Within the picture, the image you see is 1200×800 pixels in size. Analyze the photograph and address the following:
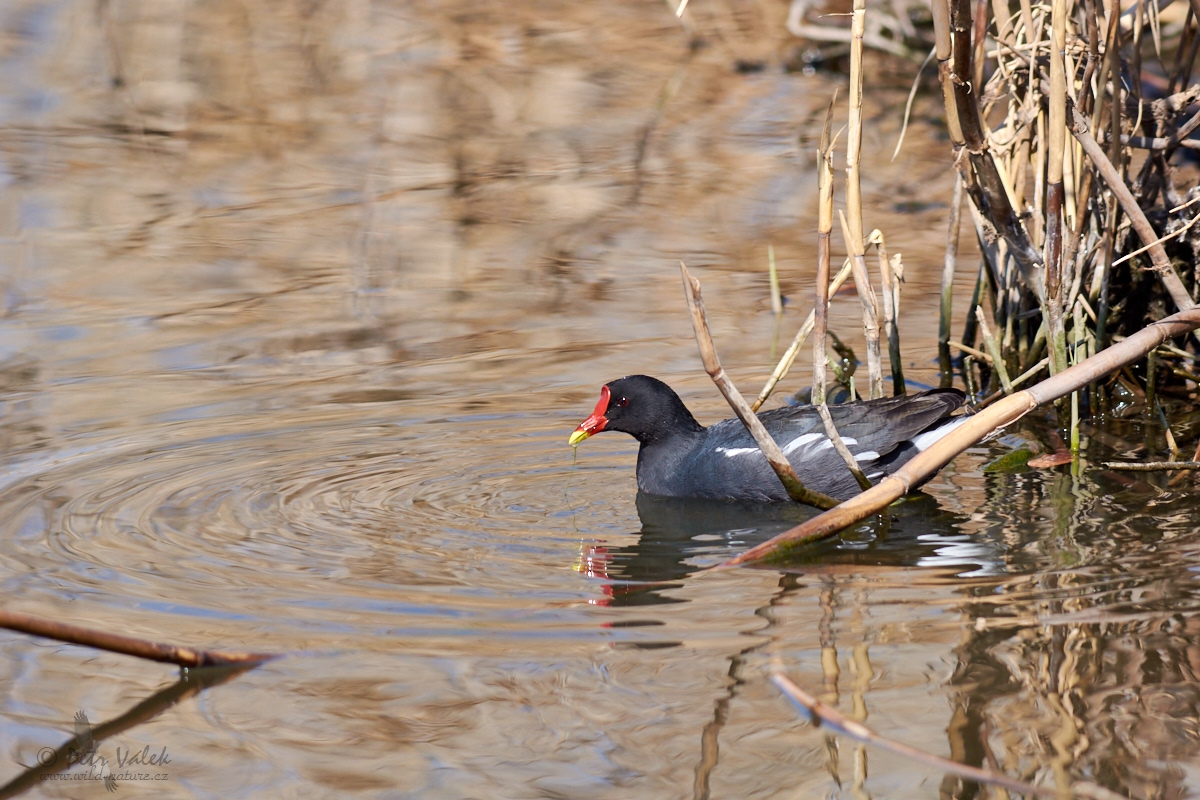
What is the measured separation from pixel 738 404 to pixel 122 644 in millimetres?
1792

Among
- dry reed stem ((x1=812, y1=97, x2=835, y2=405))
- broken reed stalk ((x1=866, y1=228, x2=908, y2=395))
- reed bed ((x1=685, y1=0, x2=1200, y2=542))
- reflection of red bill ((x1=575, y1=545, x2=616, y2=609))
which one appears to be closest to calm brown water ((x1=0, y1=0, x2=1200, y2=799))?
reflection of red bill ((x1=575, y1=545, x2=616, y2=609))

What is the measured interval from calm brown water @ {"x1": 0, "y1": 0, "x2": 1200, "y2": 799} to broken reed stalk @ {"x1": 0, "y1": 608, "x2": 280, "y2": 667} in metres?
0.08

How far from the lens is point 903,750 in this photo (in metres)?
2.76

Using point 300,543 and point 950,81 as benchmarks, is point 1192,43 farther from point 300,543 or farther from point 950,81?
point 300,543

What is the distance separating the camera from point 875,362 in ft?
16.4

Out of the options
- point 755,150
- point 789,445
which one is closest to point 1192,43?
point 789,445

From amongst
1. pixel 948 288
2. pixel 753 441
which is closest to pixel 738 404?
pixel 753 441

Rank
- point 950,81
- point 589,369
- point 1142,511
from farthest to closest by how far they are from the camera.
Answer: point 589,369, point 1142,511, point 950,81

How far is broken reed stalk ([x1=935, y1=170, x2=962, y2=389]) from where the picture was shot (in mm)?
5785

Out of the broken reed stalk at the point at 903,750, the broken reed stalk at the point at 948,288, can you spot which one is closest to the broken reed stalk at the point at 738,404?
the broken reed stalk at the point at 903,750

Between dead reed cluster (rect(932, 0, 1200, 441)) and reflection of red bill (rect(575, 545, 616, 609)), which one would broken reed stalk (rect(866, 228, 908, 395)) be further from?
reflection of red bill (rect(575, 545, 616, 609))

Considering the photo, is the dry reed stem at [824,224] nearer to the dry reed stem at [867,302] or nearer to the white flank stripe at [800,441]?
the dry reed stem at [867,302]

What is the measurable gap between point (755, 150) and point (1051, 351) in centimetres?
538

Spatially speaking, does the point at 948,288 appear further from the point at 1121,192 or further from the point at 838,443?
the point at 838,443
